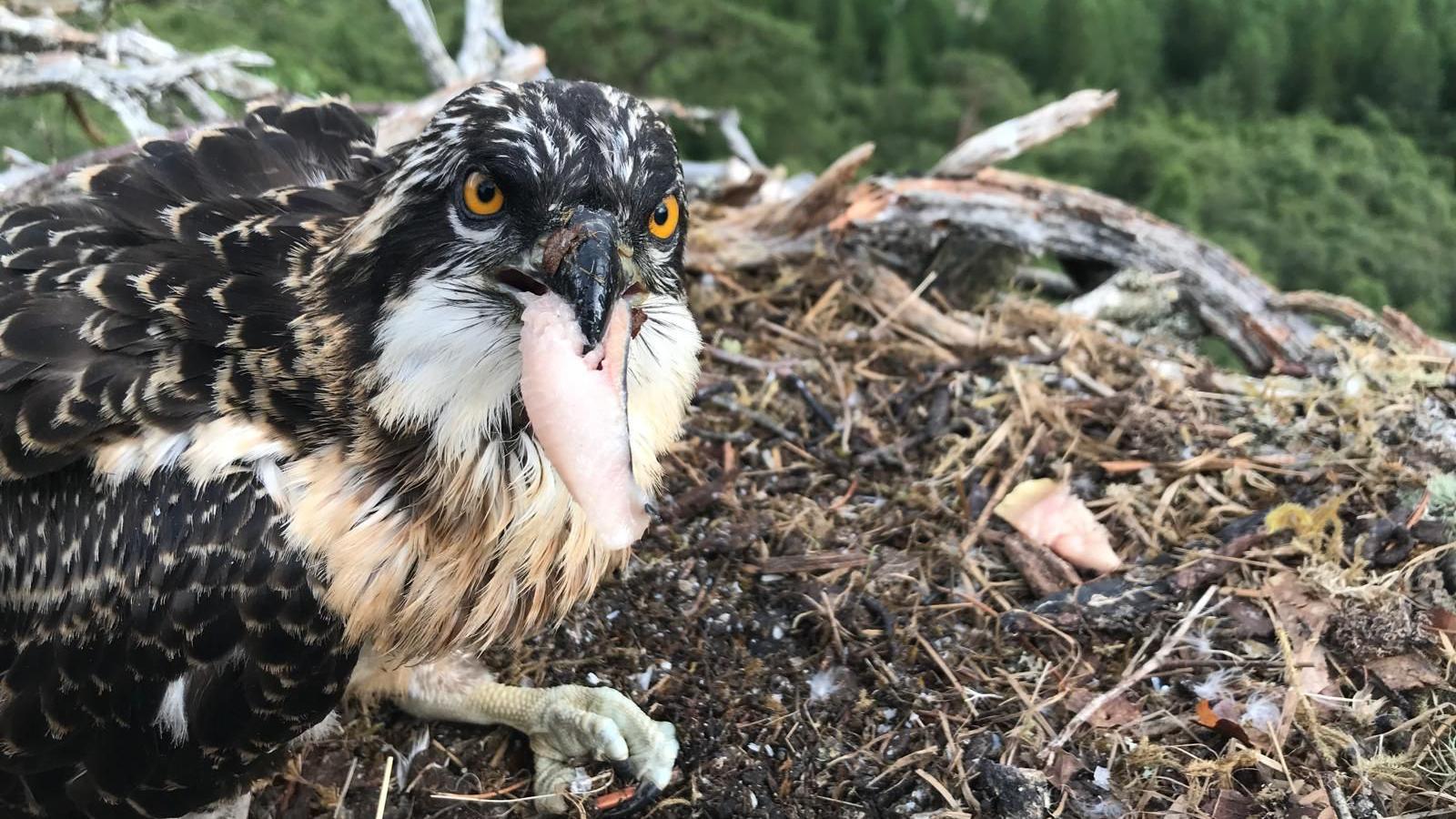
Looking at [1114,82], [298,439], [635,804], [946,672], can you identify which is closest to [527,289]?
[298,439]

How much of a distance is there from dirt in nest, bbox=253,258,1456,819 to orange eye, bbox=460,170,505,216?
1.75 metres

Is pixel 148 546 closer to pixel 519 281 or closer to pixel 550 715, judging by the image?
pixel 519 281

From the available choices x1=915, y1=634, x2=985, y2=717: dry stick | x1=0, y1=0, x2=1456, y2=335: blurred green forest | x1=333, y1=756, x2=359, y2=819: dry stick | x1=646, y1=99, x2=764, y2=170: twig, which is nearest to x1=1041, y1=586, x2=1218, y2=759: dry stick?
x1=915, y1=634, x2=985, y2=717: dry stick

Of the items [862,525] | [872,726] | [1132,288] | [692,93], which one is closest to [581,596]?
[872,726]

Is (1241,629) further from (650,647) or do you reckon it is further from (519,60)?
(519,60)

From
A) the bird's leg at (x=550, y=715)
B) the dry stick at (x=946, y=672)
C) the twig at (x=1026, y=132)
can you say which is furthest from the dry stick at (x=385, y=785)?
the twig at (x=1026, y=132)

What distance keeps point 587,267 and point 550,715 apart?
5.63ft

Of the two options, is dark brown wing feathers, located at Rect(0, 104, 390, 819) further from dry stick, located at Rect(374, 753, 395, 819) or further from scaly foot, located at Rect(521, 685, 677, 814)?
scaly foot, located at Rect(521, 685, 677, 814)

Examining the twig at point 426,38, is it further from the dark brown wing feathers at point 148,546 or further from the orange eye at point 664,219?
the orange eye at point 664,219

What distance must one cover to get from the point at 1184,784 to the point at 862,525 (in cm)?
142

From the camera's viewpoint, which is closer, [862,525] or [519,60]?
[862,525]

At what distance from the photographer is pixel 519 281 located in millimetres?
2018

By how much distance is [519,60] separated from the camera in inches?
216

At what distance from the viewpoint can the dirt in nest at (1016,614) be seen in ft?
9.11
